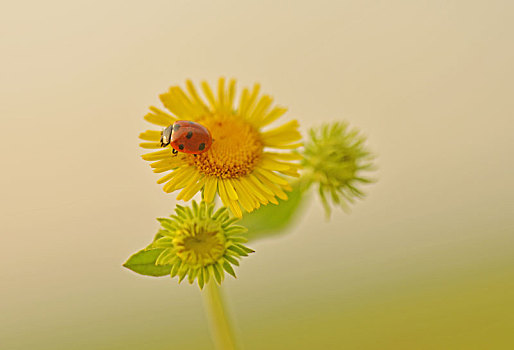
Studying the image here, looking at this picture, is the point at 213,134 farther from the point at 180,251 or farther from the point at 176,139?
the point at 180,251

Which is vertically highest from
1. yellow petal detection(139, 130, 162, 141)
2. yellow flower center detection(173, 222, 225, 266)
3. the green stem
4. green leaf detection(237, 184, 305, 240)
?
yellow petal detection(139, 130, 162, 141)

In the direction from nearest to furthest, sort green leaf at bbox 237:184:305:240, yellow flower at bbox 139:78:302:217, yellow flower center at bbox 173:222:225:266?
yellow flower center at bbox 173:222:225:266, yellow flower at bbox 139:78:302:217, green leaf at bbox 237:184:305:240

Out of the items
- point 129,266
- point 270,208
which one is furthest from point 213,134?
point 129,266

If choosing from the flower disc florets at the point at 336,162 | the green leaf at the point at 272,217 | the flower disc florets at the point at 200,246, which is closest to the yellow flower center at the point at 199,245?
the flower disc florets at the point at 200,246

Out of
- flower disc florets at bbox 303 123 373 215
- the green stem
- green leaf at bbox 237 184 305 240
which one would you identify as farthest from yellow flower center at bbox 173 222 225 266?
flower disc florets at bbox 303 123 373 215

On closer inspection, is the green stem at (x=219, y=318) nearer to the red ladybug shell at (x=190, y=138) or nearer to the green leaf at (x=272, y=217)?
the green leaf at (x=272, y=217)

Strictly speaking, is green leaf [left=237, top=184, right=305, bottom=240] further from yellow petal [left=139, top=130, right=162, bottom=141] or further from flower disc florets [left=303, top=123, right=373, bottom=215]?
yellow petal [left=139, top=130, right=162, bottom=141]
